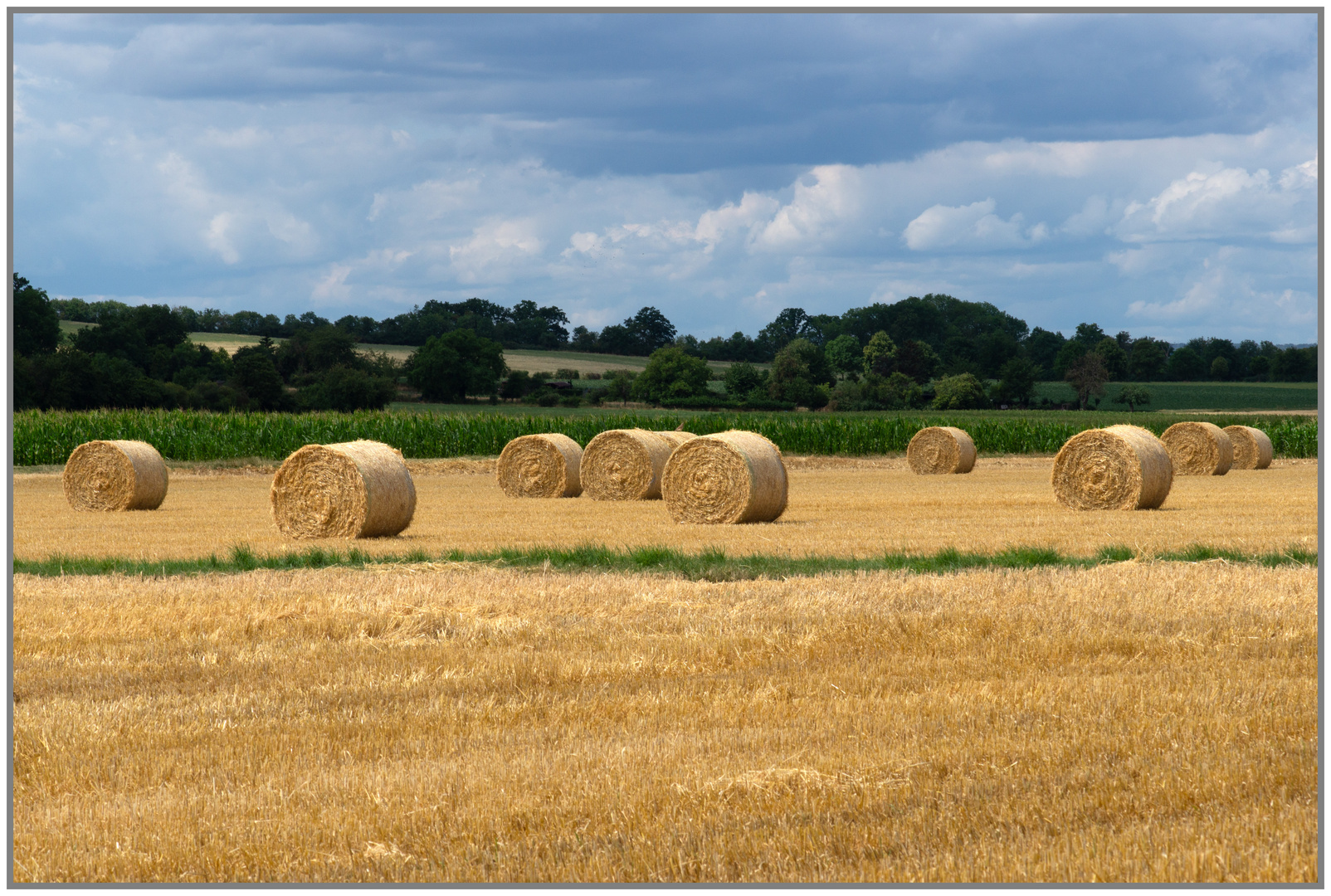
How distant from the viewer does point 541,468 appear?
89.9 feet

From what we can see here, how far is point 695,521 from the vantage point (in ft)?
67.7

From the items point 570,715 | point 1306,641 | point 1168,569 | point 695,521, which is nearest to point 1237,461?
point 695,521

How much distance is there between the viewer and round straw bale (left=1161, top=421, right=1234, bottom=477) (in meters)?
34.9

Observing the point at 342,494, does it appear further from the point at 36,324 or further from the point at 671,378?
the point at 671,378

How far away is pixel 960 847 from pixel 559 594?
21.2ft

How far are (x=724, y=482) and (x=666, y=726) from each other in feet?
46.1

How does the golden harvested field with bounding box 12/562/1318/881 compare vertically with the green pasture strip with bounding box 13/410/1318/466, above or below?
below

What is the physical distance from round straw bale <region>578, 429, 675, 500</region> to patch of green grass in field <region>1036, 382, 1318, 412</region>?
198 feet

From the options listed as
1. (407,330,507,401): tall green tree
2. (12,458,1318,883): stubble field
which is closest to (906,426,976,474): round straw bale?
(12,458,1318,883): stubble field

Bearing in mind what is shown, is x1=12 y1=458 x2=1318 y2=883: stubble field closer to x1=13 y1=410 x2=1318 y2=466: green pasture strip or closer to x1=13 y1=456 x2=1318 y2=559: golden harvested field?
x1=13 y1=456 x2=1318 y2=559: golden harvested field

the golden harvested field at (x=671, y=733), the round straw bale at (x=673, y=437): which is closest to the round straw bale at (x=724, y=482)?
the round straw bale at (x=673, y=437)

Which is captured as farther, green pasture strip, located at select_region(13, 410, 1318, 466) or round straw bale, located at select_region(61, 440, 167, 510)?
green pasture strip, located at select_region(13, 410, 1318, 466)

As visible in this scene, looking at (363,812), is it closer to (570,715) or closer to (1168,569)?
(570,715)

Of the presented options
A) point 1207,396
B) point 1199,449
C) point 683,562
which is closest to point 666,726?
point 683,562
